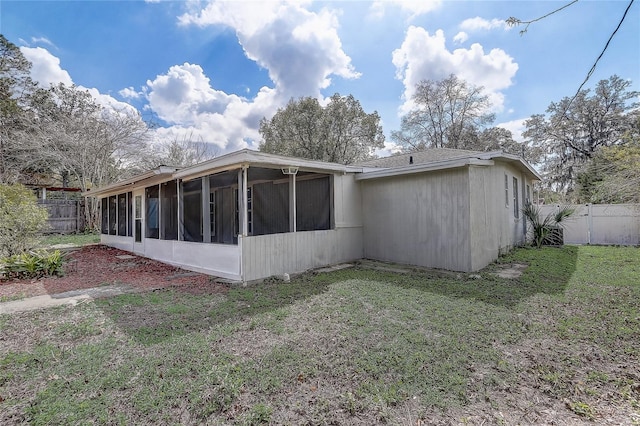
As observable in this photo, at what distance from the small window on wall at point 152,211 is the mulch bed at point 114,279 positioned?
96cm

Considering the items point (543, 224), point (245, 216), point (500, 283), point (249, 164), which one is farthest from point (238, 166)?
point (543, 224)

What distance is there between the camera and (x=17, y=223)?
7.05 meters

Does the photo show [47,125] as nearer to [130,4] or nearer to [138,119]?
[138,119]

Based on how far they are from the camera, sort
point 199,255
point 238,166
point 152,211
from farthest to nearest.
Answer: point 152,211 < point 199,255 < point 238,166

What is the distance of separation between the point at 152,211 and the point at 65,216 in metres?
11.2

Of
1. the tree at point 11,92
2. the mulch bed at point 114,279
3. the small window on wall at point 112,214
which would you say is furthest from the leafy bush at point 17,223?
the tree at point 11,92

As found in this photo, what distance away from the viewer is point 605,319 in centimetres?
382

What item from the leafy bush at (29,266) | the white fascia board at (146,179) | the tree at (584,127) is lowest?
the leafy bush at (29,266)

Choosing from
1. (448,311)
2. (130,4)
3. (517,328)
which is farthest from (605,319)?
(130,4)

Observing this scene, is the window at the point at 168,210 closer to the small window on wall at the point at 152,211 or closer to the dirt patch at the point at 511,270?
the small window on wall at the point at 152,211

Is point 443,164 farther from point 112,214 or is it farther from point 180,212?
point 112,214

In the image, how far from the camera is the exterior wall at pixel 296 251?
19.7 ft

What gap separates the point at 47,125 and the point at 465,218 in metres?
21.1

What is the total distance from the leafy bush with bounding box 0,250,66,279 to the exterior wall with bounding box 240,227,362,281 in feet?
15.0
